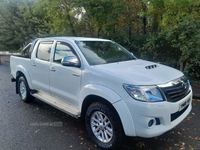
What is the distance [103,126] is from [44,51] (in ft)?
8.74

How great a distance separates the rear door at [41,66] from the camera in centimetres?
422

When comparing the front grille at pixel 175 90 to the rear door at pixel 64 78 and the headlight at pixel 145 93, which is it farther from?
the rear door at pixel 64 78

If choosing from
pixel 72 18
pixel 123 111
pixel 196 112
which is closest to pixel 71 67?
pixel 123 111

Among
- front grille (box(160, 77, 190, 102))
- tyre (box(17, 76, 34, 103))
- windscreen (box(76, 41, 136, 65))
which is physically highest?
windscreen (box(76, 41, 136, 65))

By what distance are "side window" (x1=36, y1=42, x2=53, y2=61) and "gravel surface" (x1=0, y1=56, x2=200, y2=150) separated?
157 centimetres

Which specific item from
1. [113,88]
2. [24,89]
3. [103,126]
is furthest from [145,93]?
[24,89]

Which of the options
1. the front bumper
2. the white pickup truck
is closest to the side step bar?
the white pickup truck

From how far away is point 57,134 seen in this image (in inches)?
141

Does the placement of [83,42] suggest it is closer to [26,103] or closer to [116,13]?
[26,103]

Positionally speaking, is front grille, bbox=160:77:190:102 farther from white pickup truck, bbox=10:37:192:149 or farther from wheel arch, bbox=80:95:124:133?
wheel arch, bbox=80:95:124:133

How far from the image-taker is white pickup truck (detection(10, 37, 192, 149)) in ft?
8.21

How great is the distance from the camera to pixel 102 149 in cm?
301

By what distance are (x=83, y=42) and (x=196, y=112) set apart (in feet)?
12.0

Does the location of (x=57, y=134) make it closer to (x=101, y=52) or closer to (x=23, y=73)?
(x=101, y=52)
